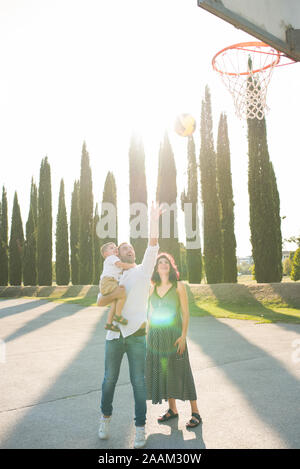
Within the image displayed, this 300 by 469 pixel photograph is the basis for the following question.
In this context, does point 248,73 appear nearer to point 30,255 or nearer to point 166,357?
point 166,357

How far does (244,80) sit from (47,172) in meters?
30.1

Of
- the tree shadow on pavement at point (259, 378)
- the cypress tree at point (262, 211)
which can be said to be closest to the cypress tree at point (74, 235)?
the cypress tree at point (262, 211)

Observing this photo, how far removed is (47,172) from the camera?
3616cm

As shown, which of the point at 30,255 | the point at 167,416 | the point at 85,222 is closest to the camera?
the point at 167,416

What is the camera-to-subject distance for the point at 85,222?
115 ft

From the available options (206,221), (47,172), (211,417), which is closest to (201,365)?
(211,417)

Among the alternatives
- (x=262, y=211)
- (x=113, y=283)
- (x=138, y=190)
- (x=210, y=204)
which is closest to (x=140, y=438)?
(x=113, y=283)

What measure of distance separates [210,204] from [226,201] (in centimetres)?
104

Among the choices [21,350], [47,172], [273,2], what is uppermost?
[47,172]

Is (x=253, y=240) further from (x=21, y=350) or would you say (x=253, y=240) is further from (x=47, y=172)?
(x=47, y=172)

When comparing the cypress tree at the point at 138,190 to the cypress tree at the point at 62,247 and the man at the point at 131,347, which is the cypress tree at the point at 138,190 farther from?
the man at the point at 131,347

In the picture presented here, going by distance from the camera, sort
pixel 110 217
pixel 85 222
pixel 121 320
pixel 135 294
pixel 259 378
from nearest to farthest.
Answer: pixel 121 320 → pixel 135 294 → pixel 259 378 → pixel 110 217 → pixel 85 222

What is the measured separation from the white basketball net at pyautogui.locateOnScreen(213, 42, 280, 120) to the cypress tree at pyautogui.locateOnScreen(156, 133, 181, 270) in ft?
53.6
